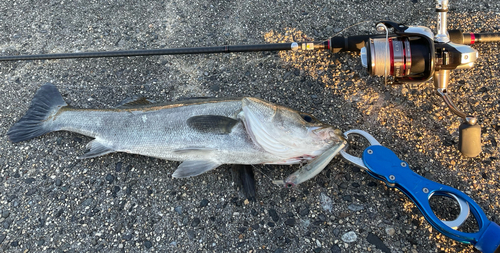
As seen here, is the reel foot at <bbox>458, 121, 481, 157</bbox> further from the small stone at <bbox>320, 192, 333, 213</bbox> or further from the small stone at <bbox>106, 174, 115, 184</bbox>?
the small stone at <bbox>106, 174, 115, 184</bbox>

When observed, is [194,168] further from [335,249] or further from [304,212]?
[335,249]

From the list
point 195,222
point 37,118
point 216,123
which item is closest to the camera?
point 216,123

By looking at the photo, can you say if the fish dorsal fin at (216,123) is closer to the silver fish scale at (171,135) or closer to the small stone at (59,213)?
the silver fish scale at (171,135)

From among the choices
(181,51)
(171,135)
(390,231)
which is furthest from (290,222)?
(181,51)

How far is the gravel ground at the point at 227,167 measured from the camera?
2564 mm

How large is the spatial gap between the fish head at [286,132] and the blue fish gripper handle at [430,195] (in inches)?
16.6

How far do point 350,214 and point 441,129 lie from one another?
1.29 m

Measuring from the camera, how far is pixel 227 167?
282 cm

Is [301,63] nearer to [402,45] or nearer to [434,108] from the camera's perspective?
[402,45]

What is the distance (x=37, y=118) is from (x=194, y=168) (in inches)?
76.7

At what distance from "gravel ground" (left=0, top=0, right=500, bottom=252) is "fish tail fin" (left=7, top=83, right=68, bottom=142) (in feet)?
0.41

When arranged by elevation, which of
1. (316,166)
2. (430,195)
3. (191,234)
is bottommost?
(191,234)

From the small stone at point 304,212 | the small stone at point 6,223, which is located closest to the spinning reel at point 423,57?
the small stone at point 304,212

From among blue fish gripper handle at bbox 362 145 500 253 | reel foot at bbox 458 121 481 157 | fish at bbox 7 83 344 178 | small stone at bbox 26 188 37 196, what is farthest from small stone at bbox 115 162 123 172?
reel foot at bbox 458 121 481 157
